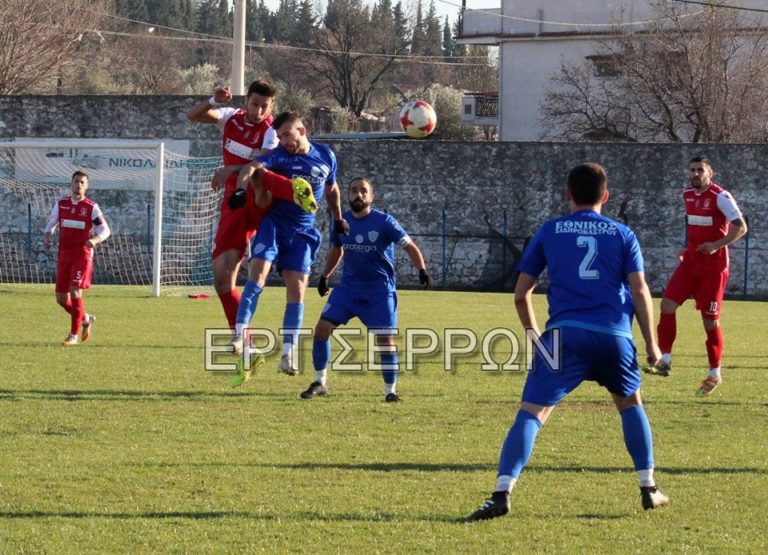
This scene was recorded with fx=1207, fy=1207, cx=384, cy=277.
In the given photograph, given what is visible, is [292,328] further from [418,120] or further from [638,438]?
[418,120]

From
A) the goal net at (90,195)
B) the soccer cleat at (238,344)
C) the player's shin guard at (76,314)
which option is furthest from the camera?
the goal net at (90,195)

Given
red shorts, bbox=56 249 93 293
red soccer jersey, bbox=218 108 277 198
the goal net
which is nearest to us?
red soccer jersey, bbox=218 108 277 198

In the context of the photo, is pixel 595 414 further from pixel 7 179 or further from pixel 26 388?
pixel 7 179

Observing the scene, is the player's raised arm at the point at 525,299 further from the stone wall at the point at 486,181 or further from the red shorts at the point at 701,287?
the stone wall at the point at 486,181

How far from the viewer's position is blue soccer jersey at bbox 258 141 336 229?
9.89m

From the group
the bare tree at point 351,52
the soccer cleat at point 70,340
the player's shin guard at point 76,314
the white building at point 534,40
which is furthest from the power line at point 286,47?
the soccer cleat at point 70,340

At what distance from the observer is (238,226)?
1009 cm

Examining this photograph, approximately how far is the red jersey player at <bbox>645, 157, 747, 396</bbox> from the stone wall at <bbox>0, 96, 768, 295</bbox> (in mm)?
18135

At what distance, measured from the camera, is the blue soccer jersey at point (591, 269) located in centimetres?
604

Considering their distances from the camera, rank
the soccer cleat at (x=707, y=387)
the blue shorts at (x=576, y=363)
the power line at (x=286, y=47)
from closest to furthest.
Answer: the blue shorts at (x=576, y=363) < the soccer cleat at (x=707, y=387) < the power line at (x=286, y=47)

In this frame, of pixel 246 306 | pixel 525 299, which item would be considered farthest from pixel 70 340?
Result: pixel 525 299

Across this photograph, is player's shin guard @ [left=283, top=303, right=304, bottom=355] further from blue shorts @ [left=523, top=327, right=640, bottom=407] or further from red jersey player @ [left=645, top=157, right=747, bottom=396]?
blue shorts @ [left=523, top=327, right=640, bottom=407]

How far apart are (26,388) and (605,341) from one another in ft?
19.4

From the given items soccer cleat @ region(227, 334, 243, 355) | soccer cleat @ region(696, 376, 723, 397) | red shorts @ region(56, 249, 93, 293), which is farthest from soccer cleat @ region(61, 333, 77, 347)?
soccer cleat @ region(696, 376, 723, 397)
